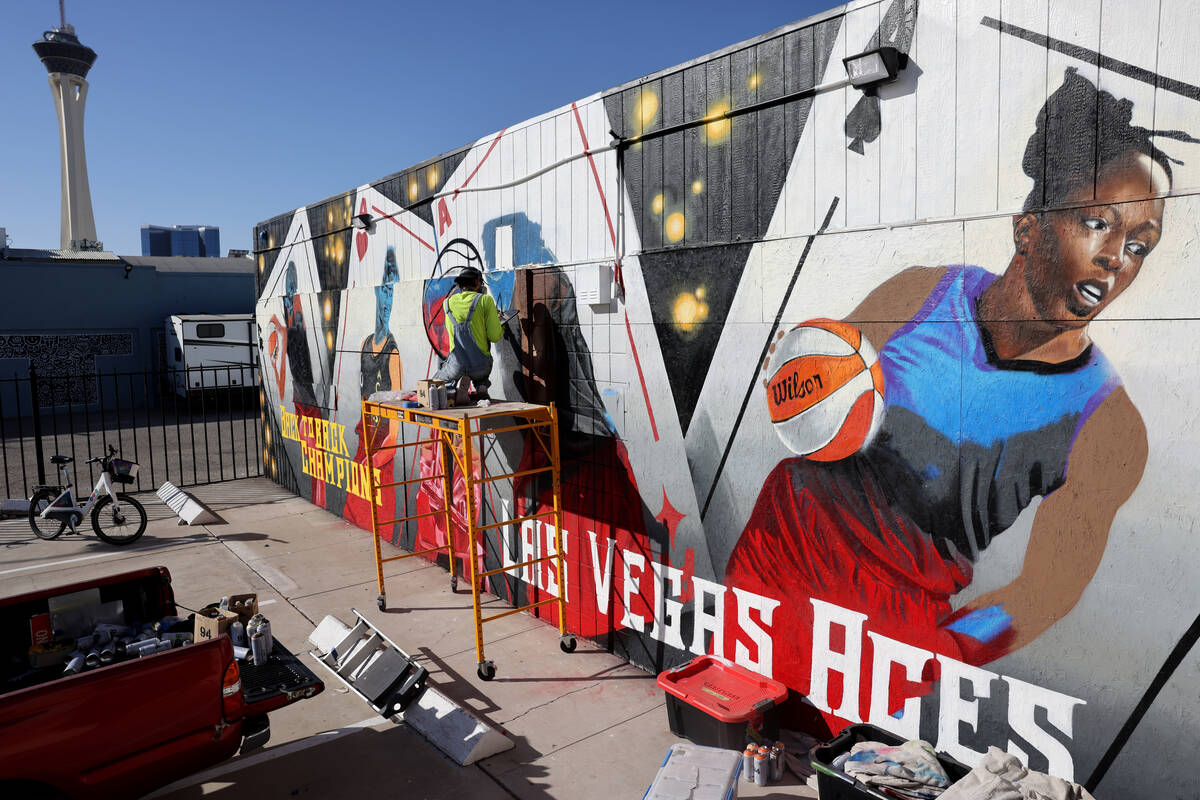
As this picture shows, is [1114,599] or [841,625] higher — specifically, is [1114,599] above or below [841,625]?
above

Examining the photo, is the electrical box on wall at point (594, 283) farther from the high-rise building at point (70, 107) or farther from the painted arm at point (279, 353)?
the high-rise building at point (70, 107)

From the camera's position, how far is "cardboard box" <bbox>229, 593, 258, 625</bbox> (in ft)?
16.8

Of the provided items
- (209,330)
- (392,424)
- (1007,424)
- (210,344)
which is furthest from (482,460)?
(209,330)

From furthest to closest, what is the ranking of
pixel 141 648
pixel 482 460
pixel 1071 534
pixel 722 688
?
1. pixel 482 460
2. pixel 722 688
3. pixel 141 648
4. pixel 1071 534

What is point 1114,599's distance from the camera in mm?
3381

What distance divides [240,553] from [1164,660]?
899 cm

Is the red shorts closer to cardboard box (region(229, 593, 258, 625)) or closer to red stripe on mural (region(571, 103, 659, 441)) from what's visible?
red stripe on mural (region(571, 103, 659, 441))

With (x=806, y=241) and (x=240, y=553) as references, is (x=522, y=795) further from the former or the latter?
(x=240, y=553)

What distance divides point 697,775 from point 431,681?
261 cm

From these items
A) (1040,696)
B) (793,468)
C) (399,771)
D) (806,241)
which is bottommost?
(399,771)

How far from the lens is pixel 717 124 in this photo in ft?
16.5

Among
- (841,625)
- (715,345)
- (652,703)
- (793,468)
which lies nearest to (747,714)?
(841,625)

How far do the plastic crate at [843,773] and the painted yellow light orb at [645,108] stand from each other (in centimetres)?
418

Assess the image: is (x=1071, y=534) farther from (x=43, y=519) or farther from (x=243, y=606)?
(x=43, y=519)
